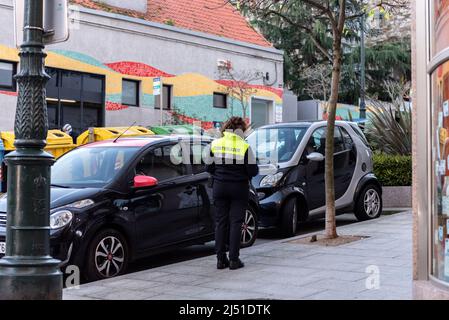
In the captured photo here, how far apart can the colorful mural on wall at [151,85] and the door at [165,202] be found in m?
11.7

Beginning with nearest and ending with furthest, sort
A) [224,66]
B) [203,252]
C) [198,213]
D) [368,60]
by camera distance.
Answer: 1. [198,213]
2. [203,252]
3. [224,66]
4. [368,60]

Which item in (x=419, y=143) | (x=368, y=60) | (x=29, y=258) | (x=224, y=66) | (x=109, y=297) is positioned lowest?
(x=109, y=297)

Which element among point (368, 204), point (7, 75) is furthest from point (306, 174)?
point (7, 75)

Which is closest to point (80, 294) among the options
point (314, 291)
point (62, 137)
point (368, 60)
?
point (314, 291)

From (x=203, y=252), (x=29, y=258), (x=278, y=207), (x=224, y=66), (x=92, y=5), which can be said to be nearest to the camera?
(x=29, y=258)

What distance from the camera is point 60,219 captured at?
22.4ft

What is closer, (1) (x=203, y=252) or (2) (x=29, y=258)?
(2) (x=29, y=258)

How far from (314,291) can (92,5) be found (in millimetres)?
17237

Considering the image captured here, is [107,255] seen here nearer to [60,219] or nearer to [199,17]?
[60,219]

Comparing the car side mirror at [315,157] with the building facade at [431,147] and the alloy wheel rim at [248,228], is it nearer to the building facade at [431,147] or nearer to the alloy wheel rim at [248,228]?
the alloy wheel rim at [248,228]

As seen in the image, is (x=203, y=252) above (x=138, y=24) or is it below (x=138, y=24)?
below

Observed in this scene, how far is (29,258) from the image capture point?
5.31 m

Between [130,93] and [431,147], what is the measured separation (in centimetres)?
1823
